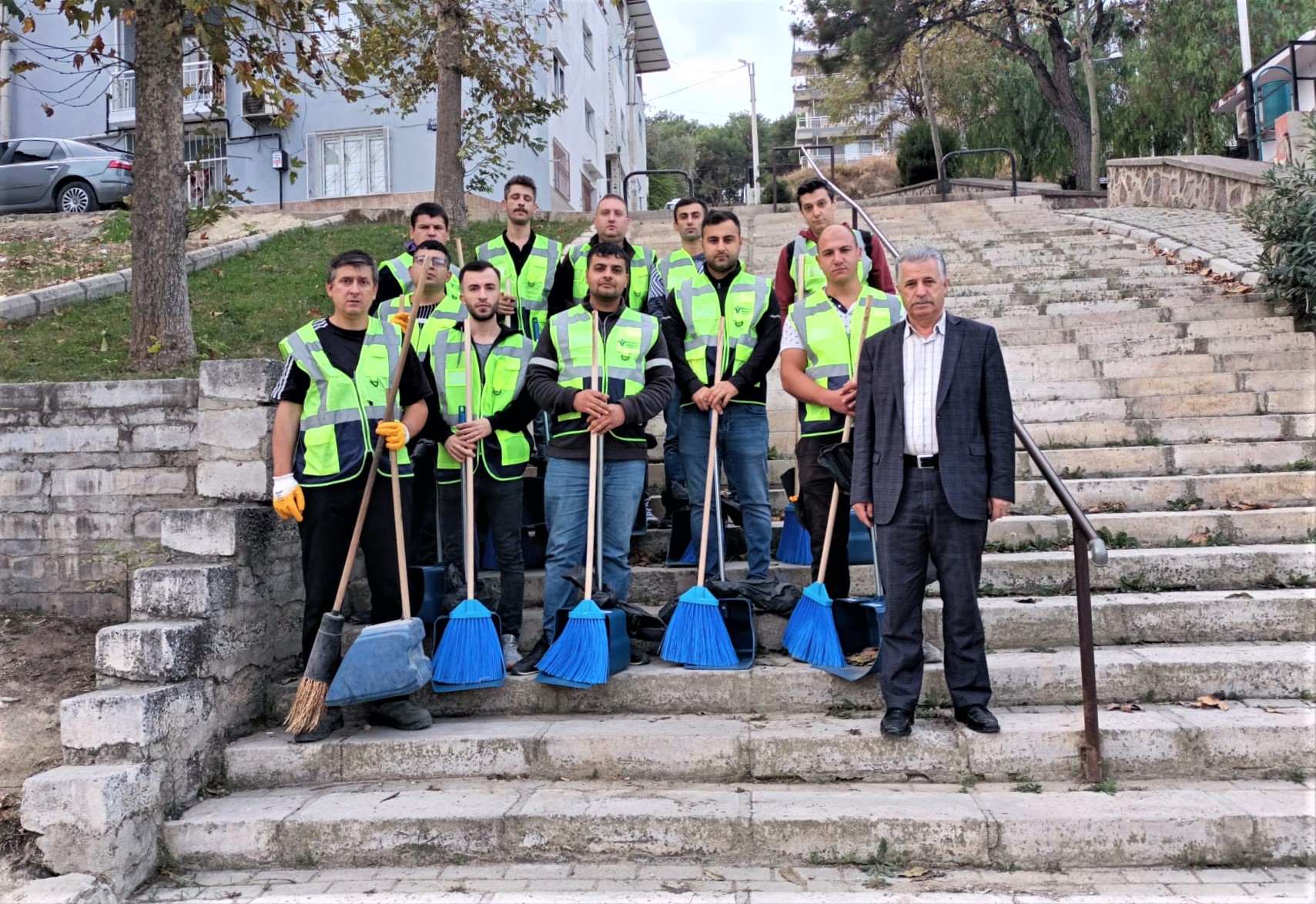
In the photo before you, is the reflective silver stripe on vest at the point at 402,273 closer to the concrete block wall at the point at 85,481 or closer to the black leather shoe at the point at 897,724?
the concrete block wall at the point at 85,481

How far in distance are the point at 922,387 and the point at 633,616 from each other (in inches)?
66.8

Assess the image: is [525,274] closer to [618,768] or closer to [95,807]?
[618,768]

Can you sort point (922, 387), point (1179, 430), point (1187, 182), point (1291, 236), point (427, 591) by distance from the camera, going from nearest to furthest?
point (922, 387) < point (427, 591) < point (1179, 430) < point (1291, 236) < point (1187, 182)

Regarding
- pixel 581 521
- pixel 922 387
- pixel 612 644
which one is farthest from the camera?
pixel 581 521

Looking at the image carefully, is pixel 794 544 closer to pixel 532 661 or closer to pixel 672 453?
pixel 672 453

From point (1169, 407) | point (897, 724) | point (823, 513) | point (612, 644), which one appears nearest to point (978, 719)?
point (897, 724)

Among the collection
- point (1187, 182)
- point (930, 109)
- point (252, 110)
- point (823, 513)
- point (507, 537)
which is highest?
point (930, 109)

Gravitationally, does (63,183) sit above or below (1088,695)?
above

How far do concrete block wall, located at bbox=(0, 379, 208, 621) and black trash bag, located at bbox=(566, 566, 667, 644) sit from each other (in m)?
3.05

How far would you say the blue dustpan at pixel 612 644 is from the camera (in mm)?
4277

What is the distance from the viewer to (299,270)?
1107 centimetres

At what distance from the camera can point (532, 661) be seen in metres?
4.53

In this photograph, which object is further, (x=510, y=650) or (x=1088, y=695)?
(x=510, y=650)

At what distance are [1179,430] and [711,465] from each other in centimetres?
358
